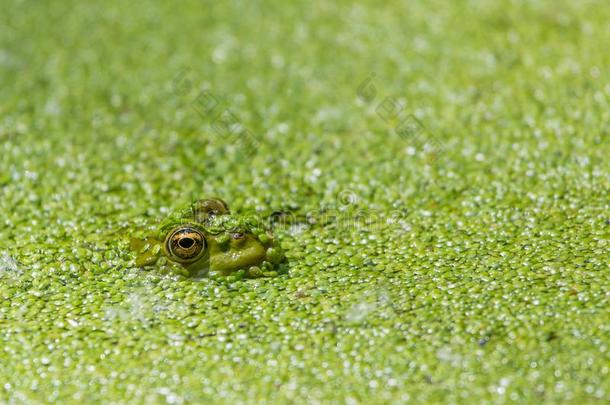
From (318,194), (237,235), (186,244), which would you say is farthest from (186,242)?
(318,194)

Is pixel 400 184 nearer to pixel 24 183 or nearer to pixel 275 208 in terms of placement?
pixel 275 208

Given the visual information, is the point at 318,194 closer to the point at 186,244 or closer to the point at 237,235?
the point at 237,235

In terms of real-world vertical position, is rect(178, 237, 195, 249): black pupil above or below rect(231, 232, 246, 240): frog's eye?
above

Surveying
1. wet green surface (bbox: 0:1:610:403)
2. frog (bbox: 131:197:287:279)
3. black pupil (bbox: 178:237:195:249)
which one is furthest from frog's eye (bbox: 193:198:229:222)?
wet green surface (bbox: 0:1:610:403)

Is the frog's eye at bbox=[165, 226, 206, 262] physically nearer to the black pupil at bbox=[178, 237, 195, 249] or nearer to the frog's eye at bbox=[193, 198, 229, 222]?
the black pupil at bbox=[178, 237, 195, 249]

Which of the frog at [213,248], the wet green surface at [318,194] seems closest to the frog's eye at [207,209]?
the frog at [213,248]

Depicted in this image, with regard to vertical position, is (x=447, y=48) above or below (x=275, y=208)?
above

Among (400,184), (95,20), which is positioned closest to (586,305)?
(400,184)

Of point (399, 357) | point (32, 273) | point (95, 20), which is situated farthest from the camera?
point (95, 20)
